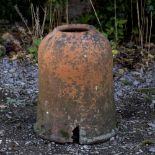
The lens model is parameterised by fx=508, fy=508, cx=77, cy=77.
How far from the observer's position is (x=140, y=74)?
19.7 feet

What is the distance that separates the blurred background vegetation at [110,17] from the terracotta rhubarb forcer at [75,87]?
97.9 inches

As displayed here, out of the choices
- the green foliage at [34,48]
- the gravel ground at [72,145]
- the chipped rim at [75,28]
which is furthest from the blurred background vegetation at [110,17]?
the chipped rim at [75,28]

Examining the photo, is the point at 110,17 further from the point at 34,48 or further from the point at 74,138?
the point at 74,138

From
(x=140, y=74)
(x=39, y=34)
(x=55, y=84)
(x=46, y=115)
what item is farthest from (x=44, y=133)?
(x=39, y=34)

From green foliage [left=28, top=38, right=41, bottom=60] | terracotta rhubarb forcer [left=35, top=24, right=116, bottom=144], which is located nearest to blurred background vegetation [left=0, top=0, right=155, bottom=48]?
green foliage [left=28, top=38, right=41, bottom=60]

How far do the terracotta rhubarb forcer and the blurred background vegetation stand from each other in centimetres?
249

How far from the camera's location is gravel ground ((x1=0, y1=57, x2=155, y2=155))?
415 cm

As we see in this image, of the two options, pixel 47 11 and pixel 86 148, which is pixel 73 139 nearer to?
pixel 86 148

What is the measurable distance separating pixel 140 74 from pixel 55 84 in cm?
213

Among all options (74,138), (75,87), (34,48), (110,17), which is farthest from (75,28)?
(110,17)

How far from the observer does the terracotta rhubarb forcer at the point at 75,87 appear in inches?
159

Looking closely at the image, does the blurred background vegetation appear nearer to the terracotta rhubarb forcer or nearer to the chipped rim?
the chipped rim

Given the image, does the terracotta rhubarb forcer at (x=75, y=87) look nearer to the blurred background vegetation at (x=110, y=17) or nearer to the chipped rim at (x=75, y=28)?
the chipped rim at (x=75, y=28)

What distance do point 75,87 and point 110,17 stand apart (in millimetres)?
3029
